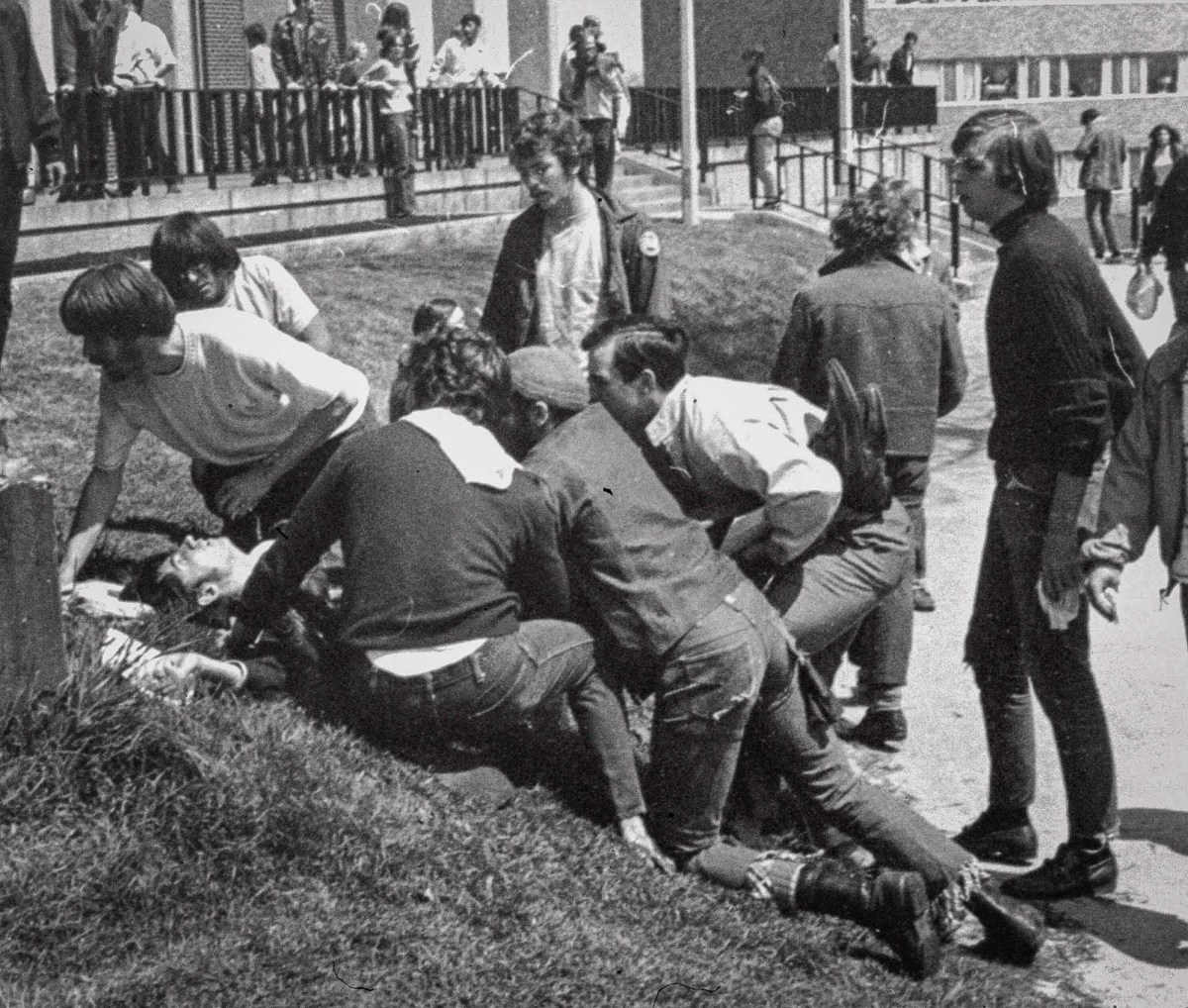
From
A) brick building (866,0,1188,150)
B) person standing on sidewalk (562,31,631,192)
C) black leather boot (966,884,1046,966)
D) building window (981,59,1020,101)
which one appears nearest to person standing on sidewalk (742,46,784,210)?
person standing on sidewalk (562,31,631,192)

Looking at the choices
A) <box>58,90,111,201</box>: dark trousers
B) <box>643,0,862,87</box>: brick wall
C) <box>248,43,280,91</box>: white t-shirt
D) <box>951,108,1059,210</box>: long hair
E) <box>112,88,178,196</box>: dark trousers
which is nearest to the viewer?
<box>951,108,1059,210</box>: long hair

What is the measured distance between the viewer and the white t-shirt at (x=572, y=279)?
7691 mm

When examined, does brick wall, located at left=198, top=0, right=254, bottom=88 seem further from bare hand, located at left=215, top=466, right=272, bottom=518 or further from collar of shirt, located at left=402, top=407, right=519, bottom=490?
collar of shirt, located at left=402, top=407, right=519, bottom=490

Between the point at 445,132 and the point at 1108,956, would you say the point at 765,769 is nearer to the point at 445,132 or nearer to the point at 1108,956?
the point at 1108,956

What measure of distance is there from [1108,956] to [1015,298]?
1.75m

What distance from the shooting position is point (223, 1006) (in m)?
4.30

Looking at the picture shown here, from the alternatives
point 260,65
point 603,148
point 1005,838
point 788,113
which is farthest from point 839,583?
point 788,113

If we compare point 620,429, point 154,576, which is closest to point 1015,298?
point 620,429

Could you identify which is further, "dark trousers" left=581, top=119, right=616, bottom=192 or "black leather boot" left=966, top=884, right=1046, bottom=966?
"dark trousers" left=581, top=119, right=616, bottom=192

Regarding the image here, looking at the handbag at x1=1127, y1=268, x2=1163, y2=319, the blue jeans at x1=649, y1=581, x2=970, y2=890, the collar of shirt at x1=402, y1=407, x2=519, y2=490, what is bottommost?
the blue jeans at x1=649, y1=581, x2=970, y2=890

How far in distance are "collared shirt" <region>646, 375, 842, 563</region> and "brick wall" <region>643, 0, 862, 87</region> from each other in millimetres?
47847

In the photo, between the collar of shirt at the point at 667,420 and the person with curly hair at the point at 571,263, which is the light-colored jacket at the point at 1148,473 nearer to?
the collar of shirt at the point at 667,420

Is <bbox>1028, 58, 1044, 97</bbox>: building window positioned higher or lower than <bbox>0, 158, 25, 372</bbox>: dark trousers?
lower

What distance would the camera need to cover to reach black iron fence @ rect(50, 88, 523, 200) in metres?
17.3
